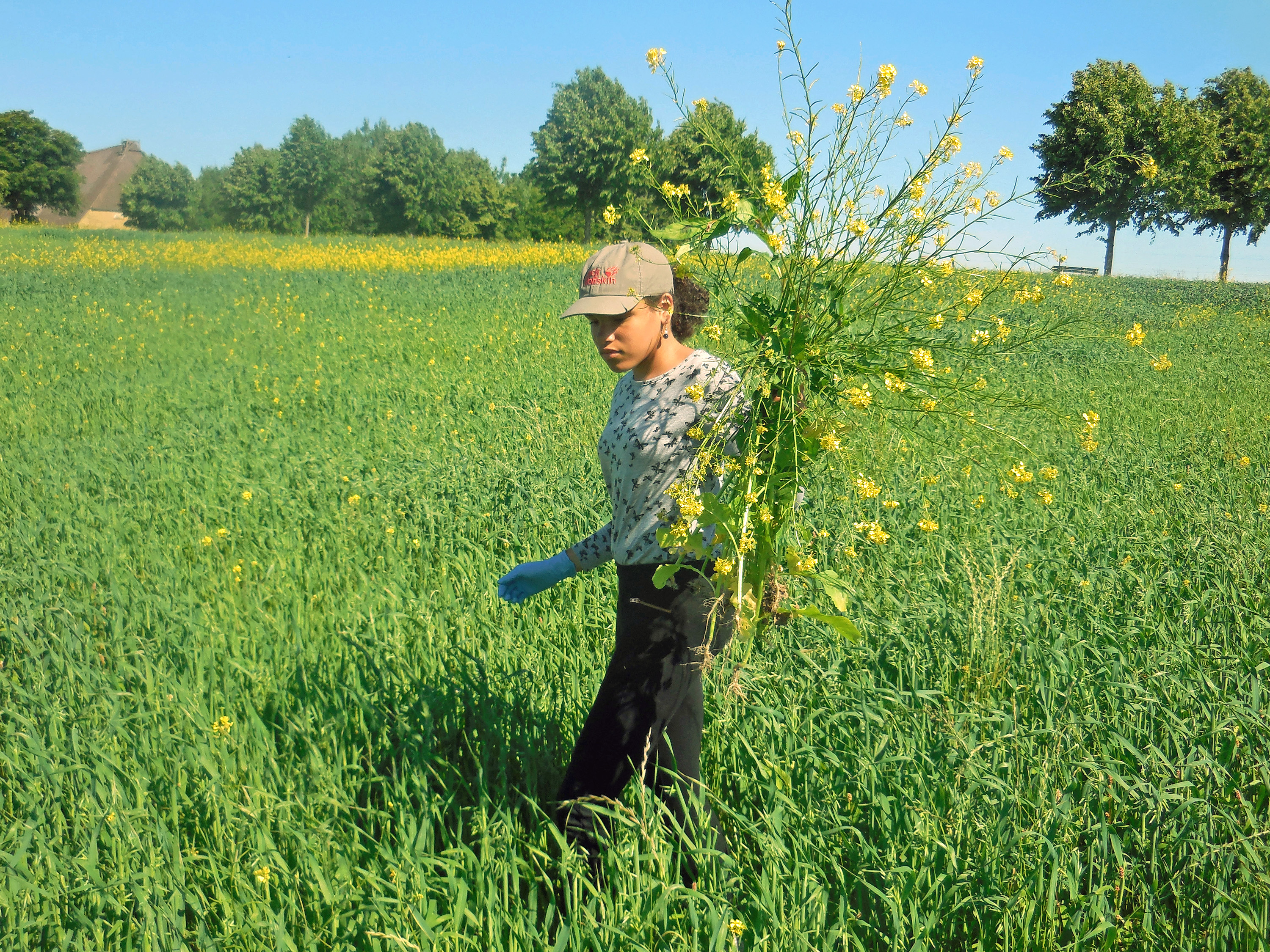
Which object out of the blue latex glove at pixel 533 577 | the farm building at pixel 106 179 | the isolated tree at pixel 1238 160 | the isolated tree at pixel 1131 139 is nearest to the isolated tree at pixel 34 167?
the farm building at pixel 106 179

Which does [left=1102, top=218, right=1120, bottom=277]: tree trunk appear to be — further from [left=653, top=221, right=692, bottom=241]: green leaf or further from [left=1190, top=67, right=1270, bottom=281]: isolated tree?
[left=653, top=221, right=692, bottom=241]: green leaf

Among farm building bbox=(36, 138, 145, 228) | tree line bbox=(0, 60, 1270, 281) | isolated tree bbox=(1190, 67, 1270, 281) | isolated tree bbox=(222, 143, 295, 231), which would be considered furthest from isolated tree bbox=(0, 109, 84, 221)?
isolated tree bbox=(1190, 67, 1270, 281)

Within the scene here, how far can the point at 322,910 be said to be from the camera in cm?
181

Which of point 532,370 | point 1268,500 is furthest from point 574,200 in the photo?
point 1268,500

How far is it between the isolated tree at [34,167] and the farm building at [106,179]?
14417 millimetres

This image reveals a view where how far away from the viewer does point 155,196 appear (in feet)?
243

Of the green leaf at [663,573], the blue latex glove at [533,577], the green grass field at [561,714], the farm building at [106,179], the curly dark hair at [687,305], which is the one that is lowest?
the green grass field at [561,714]

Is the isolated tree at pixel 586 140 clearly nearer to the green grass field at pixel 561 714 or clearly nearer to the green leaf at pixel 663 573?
the green grass field at pixel 561 714

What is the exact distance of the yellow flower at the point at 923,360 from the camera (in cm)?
143

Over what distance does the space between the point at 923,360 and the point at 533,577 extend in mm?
1388

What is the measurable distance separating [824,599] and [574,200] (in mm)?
49010

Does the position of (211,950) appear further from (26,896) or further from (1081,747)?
(1081,747)

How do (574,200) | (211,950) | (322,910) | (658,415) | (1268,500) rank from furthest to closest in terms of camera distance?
(574,200)
(1268,500)
(658,415)
(322,910)
(211,950)

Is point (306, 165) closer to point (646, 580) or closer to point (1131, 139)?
point (1131, 139)
